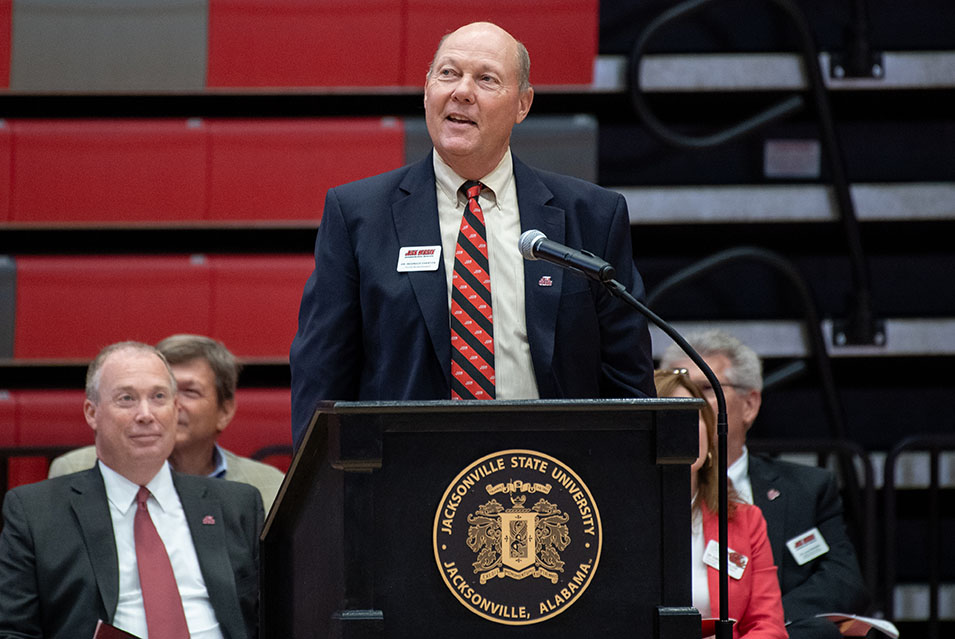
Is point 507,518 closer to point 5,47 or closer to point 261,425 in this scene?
point 261,425

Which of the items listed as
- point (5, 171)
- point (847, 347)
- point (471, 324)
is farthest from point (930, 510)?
point (5, 171)

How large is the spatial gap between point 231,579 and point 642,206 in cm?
237

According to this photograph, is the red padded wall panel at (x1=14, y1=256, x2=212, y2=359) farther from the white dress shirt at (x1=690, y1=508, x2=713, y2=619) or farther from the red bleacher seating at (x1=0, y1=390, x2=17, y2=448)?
the white dress shirt at (x1=690, y1=508, x2=713, y2=619)

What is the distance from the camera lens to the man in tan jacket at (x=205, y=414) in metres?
3.72

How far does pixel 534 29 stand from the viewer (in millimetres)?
4672

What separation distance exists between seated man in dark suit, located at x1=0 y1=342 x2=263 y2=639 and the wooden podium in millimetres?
1270

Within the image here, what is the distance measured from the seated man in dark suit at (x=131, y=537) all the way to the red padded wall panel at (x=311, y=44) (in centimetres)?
179


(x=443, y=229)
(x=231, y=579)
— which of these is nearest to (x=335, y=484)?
(x=443, y=229)

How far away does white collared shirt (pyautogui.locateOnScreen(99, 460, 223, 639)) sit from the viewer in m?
2.90

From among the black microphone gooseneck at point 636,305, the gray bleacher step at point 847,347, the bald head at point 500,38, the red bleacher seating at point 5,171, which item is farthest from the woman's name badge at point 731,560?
the red bleacher seating at point 5,171

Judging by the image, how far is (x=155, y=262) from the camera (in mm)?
4656

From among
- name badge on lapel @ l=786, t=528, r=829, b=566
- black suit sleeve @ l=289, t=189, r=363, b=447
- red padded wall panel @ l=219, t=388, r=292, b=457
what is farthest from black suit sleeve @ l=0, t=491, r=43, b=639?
name badge on lapel @ l=786, t=528, r=829, b=566

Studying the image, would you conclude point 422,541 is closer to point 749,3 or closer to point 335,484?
point 335,484

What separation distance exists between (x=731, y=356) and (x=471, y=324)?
167 centimetres
